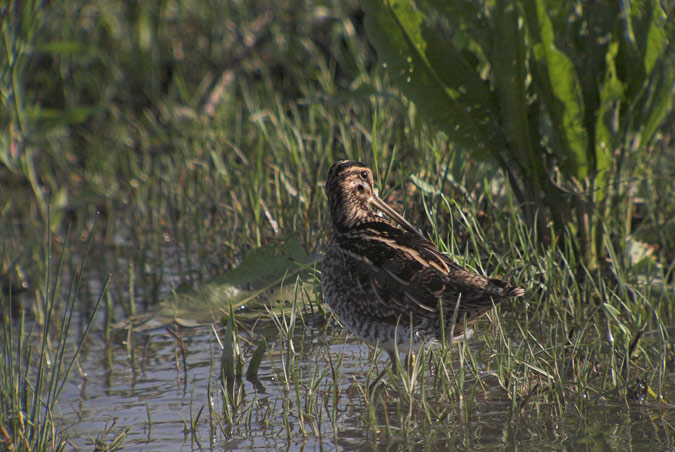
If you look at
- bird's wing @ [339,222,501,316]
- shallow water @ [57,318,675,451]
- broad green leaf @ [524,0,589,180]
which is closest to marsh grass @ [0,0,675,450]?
shallow water @ [57,318,675,451]

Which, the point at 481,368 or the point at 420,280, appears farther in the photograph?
the point at 481,368

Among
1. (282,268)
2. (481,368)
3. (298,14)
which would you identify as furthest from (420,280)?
(298,14)

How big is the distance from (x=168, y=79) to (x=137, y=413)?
5136 mm

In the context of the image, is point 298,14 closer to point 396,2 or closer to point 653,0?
point 396,2

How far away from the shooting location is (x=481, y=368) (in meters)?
3.91

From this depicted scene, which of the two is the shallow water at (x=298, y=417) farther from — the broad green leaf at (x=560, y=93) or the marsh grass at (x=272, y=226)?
the broad green leaf at (x=560, y=93)

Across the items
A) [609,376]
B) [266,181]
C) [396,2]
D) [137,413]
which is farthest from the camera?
[266,181]

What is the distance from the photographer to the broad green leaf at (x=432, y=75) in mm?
4473

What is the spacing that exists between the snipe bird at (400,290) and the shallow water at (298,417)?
22 cm

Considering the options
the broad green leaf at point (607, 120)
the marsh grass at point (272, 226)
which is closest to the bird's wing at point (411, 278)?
the marsh grass at point (272, 226)

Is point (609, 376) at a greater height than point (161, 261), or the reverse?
point (161, 261)

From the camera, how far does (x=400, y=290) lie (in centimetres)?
357

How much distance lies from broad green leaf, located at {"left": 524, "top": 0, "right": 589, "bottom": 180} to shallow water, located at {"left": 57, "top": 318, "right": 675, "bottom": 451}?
1077mm

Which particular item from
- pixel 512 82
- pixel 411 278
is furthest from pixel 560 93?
pixel 411 278
